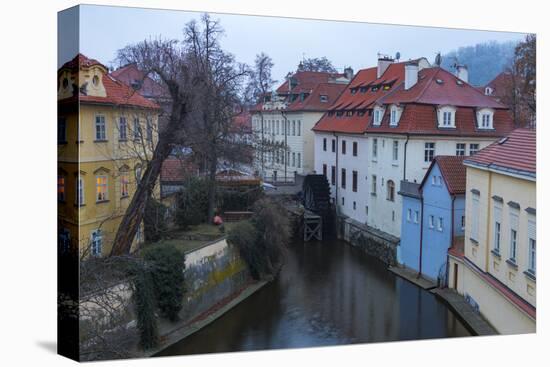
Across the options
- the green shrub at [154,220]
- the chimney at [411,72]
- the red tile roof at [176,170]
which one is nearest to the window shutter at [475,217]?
the chimney at [411,72]

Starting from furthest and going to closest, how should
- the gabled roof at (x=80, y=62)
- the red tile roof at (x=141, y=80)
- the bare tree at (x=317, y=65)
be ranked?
the bare tree at (x=317, y=65)
the red tile roof at (x=141, y=80)
the gabled roof at (x=80, y=62)

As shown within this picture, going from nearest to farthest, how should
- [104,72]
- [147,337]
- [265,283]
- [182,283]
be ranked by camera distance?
1. [104,72]
2. [147,337]
3. [182,283]
4. [265,283]

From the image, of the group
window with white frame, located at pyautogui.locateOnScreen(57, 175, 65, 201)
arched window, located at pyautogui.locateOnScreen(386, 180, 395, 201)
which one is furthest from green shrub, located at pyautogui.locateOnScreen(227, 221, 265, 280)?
window with white frame, located at pyautogui.locateOnScreen(57, 175, 65, 201)

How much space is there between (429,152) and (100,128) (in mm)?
4851

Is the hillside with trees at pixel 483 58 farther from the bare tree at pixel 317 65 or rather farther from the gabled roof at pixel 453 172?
the bare tree at pixel 317 65

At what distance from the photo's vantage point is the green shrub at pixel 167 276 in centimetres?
956

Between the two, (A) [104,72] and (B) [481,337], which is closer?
(A) [104,72]

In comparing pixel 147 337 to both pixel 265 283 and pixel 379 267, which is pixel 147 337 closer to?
pixel 265 283

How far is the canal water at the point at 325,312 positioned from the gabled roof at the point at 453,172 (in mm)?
1447

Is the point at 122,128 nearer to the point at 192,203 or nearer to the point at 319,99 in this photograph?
the point at 192,203

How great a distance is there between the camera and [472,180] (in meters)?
10.5

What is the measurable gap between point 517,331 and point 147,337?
15.3 ft

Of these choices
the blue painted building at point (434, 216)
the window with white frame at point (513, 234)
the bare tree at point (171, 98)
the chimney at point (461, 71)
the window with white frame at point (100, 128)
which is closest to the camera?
the window with white frame at point (100, 128)

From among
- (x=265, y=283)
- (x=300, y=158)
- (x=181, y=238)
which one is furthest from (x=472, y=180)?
(x=181, y=238)
